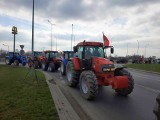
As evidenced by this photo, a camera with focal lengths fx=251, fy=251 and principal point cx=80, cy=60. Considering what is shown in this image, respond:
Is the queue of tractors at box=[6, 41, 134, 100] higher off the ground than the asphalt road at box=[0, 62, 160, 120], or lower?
higher

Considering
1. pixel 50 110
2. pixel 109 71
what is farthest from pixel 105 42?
pixel 50 110

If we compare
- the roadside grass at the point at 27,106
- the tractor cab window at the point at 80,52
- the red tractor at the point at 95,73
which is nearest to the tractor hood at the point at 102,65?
the red tractor at the point at 95,73

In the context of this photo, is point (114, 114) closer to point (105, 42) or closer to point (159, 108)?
point (159, 108)

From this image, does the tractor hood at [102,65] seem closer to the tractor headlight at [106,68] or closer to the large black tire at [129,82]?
the tractor headlight at [106,68]

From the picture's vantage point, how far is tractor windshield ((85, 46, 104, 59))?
13.2 metres

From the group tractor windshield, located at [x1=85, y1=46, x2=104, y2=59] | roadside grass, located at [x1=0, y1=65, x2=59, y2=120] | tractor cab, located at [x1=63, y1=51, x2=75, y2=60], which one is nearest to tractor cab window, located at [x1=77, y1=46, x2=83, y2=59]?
tractor windshield, located at [x1=85, y1=46, x2=104, y2=59]

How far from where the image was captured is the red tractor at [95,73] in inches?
419

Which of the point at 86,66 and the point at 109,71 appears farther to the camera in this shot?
the point at 86,66

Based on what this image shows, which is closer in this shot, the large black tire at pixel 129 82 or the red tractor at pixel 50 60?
the large black tire at pixel 129 82

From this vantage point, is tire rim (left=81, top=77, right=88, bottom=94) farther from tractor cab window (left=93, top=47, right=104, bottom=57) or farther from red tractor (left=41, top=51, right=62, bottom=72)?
red tractor (left=41, top=51, right=62, bottom=72)

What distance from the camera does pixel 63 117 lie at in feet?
24.0

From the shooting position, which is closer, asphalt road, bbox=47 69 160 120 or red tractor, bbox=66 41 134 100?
asphalt road, bbox=47 69 160 120

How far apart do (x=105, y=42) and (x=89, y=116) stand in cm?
686

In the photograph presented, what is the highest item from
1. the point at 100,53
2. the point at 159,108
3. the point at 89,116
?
the point at 100,53
